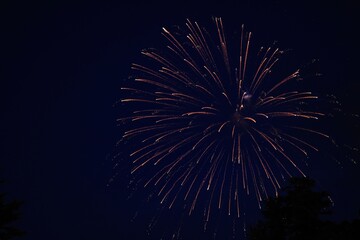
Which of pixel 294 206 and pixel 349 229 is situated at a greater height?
pixel 294 206

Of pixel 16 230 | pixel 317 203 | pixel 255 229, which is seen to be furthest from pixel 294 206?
pixel 16 230

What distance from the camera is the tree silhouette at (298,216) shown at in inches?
921

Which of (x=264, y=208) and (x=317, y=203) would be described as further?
(x=264, y=208)

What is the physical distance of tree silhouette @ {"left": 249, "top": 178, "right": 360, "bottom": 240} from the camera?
2339cm

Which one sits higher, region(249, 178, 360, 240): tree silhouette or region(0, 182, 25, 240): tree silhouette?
region(249, 178, 360, 240): tree silhouette

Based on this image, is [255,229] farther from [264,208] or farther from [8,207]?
[8,207]

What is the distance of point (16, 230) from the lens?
57.9ft

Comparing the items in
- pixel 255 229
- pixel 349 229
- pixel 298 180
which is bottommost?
pixel 349 229

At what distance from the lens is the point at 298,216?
24.1m

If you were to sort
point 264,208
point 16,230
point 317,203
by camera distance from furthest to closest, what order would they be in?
point 264,208
point 317,203
point 16,230

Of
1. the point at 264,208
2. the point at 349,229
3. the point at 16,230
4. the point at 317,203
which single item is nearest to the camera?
the point at 16,230

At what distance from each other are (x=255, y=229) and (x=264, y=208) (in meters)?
1.57

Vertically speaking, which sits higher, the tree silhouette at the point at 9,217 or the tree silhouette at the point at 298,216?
the tree silhouette at the point at 298,216

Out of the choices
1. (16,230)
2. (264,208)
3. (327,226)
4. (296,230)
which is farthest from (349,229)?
(16,230)
